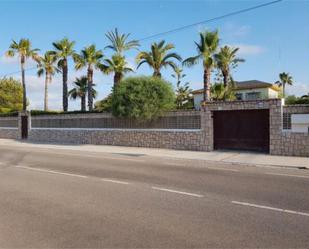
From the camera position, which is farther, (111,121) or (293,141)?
(111,121)

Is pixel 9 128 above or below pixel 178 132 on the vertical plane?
above

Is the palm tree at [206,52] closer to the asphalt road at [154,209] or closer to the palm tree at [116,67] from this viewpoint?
the palm tree at [116,67]

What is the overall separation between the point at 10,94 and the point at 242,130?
5526 centimetres

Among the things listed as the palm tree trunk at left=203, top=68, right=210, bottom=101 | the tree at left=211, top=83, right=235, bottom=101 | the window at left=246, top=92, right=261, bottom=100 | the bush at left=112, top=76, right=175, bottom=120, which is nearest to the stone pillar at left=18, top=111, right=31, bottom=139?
the bush at left=112, top=76, right=175, bottom=120

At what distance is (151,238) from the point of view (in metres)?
5.45

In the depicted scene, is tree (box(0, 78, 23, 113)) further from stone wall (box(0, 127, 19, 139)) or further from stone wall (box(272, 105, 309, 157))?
stone wall (box(272, 105, 309, 157))

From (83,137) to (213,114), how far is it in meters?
10.8

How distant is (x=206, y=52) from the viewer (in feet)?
88.4

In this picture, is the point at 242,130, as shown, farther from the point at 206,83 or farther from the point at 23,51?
the point at 23,51

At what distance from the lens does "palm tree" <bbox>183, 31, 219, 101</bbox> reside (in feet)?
87.9

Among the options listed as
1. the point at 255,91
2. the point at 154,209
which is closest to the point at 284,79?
the point at 255,91

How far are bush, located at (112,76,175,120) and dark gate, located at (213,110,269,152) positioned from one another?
3.32 m

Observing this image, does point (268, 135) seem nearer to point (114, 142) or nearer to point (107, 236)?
point (114, 142)

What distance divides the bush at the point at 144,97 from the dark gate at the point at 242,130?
3319 mm
